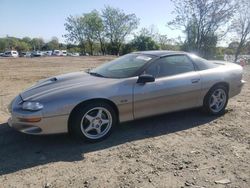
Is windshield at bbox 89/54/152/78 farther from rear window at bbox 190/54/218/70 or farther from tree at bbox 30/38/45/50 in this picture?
tree at bbox 30/38/45/50

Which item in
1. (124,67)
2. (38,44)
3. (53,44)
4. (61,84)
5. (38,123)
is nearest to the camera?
(38,123)

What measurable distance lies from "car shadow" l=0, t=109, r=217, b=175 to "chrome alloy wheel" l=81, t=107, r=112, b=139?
0.49 feet

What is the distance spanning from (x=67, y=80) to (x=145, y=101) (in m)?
1.35

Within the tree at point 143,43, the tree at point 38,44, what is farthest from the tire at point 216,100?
the tree at point 38,44

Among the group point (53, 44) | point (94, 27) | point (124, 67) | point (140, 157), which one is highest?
point (94, 27)

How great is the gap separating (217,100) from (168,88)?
140 cm

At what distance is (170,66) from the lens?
530 centimetres

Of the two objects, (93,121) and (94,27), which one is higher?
(94,27)

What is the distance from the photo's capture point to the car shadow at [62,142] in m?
3.88

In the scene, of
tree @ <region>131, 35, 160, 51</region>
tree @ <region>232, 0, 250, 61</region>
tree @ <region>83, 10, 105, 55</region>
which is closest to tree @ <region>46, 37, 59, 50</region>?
tree @ <region>83, 10, 105, 55</region>

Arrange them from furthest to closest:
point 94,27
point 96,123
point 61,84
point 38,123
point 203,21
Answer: point 94,27
point 203,21
point 61,84
point 96,123
point 38,123

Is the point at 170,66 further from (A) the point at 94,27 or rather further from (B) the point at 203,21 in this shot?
(A) the point at 94,27

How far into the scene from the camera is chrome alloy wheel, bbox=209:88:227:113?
5.78m

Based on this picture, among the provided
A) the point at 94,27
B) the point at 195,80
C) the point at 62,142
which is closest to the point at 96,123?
the point at 62,142
